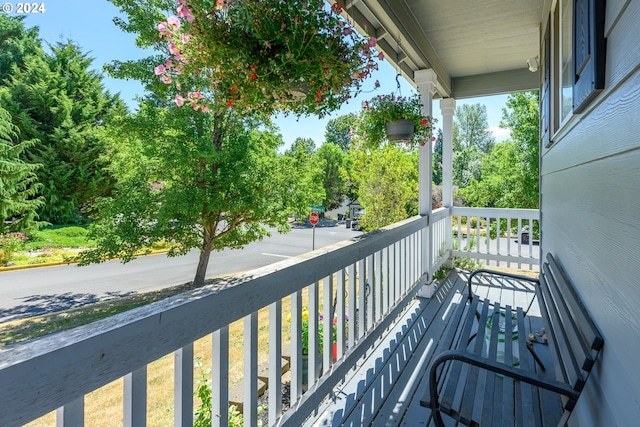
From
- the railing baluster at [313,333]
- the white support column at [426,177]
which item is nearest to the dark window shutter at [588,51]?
the railing baluster at [313,333]

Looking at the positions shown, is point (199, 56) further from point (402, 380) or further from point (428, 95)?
point (428, 95)

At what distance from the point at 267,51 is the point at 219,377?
1.14 meters

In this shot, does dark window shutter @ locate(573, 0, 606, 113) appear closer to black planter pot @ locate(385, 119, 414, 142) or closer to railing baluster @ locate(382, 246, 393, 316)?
black planter pot @ locate(385, 119, 414, 142)

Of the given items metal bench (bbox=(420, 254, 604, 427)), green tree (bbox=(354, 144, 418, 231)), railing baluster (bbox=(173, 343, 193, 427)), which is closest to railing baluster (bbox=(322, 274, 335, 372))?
metal bench (bbox=(420, 254, 604, 427))

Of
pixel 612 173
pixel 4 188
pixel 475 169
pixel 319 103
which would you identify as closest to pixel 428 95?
pixel 319 103

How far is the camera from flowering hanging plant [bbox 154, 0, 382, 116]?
1158 mm

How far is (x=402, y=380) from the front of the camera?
1.86 m

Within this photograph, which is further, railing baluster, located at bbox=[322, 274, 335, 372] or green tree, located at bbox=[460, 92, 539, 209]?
green tree, located at bbox=[460, 92, 539, 209]

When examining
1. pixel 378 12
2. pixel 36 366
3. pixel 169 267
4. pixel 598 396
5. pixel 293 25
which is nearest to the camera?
pixel 36 366

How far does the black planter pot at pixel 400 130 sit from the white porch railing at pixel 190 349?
39.6 inches

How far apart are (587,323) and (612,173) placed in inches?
17.8

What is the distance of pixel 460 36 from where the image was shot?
3.17m

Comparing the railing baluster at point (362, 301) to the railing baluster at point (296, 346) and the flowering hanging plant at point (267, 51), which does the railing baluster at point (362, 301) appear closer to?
the railing baluster at point (296, 346)

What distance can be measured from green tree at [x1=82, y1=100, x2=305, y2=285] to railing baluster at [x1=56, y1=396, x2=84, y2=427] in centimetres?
517
